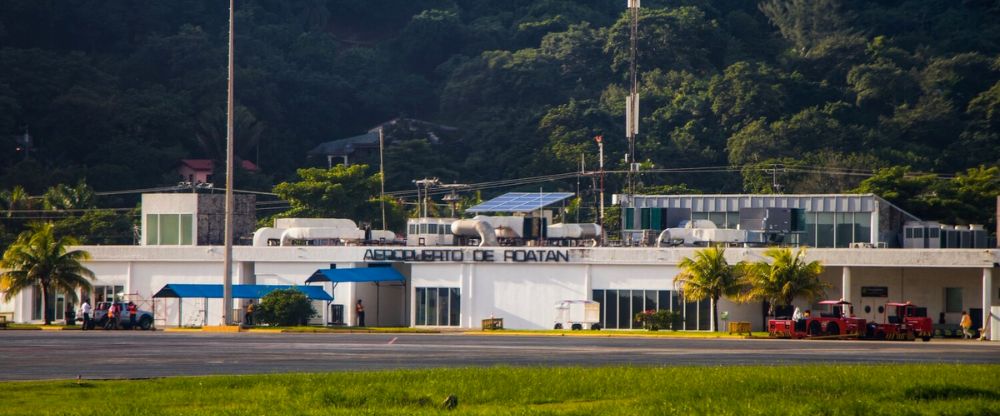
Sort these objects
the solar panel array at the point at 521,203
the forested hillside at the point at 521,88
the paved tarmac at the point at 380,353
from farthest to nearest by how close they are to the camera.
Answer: the forested hillside at the point at 521,88, the solar panel array at the point at 521,203, the paved tarmac at the point at 380,353

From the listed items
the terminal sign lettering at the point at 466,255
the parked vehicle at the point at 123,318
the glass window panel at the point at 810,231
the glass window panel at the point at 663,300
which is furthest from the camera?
the glass window panel at the point at 810,231

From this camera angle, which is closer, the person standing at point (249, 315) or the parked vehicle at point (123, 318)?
the parked vehicle at point (123, 318)

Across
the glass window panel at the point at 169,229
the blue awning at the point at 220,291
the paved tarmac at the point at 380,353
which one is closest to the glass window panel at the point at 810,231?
the blue awning at the point at 220,291

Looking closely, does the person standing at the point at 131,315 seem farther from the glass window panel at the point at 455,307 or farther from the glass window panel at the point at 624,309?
the glass window panel at the point at 624,309

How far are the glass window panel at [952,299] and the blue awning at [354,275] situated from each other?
96.1 ft

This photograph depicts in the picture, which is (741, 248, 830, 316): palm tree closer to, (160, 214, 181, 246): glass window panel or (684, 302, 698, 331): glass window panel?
(684, 302, 698, 331): glass window panel

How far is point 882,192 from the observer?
112 metres

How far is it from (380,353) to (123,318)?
3240 centimetres

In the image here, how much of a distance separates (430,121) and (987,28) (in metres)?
63.7

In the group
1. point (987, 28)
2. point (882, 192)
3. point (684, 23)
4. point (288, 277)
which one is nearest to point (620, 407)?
point (288, 277)

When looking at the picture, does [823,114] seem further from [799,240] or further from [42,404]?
[42,404]

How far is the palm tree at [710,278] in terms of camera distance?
238 feet

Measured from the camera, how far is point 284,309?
76.9m

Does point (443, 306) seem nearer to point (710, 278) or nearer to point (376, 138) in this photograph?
point (710, 278)
